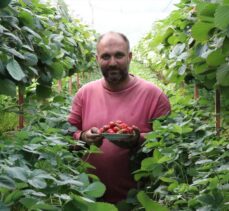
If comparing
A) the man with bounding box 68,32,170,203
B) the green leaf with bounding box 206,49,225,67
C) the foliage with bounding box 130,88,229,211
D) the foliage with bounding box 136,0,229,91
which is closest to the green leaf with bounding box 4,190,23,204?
the foliage with bounding box 130,88,229,211

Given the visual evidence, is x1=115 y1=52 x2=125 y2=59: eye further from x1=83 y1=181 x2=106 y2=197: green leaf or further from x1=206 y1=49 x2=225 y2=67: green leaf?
x1=83 y1=181 x2=106 y2=197: green leaf

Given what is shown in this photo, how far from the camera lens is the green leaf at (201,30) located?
159 cm

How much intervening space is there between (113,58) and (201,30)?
3.01 ft

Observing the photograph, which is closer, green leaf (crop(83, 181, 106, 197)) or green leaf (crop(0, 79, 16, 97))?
green leaf (crop(83, 181, 106, 197))

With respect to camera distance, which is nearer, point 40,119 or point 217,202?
point 217,202

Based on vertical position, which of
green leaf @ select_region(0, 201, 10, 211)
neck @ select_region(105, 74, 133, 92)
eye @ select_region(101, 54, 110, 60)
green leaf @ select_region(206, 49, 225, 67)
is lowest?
neck @ select_region(105, 74, 133, 92)

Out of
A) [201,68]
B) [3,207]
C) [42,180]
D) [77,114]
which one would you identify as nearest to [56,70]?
[77,114]

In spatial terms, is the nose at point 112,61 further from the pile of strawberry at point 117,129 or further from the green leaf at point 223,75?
the green leaf at point 223,75

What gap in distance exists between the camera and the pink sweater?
243 centimetres

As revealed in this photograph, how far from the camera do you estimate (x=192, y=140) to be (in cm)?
219

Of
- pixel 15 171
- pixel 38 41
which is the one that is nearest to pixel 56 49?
pixel 38 41

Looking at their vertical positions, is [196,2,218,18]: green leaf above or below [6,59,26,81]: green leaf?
above

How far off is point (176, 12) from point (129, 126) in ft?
2.69

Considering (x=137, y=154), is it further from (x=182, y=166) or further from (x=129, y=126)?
(x=182, y=166)
